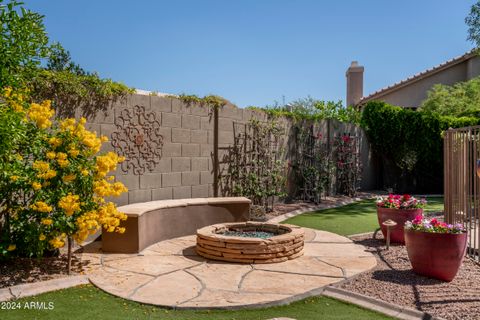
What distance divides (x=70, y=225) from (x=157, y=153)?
270 centimetres

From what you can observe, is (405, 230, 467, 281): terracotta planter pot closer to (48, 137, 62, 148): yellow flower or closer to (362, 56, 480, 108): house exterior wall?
(48, 137, 62, 148): yellow flower

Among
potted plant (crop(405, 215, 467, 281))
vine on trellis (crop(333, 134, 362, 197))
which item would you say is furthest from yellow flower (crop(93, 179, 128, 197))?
vine on trellis (crop(333, 134, 362, 197))

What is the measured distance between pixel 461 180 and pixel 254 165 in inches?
170

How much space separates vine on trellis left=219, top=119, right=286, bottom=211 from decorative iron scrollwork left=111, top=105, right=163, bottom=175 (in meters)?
1.82

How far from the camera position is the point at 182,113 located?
24.7 feet

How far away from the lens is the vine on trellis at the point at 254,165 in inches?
341

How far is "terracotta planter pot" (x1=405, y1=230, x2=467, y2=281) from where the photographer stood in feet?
14.4

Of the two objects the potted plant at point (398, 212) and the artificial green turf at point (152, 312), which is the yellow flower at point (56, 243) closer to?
the artificial green turf at point (152, 312)

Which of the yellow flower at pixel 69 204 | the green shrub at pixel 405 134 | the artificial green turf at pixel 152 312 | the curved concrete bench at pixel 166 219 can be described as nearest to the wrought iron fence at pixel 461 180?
the artificial green turf at pixel 152 312

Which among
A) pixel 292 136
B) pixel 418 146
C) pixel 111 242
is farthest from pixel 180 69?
pixel 418 146

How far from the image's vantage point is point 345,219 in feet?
28.1

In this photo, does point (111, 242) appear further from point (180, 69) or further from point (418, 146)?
point (418, 146)

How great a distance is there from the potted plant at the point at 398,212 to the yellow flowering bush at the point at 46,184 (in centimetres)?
401

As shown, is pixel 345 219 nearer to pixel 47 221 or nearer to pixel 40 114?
pixel 47 221
